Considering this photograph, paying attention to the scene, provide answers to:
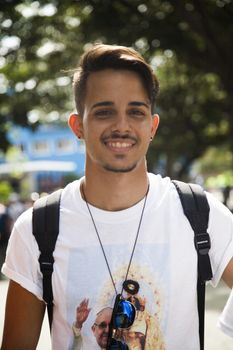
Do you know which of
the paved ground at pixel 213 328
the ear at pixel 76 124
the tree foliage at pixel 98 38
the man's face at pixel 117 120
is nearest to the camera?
the man's face at pixel 117 120

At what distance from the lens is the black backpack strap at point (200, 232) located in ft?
5.79

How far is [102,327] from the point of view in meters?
1.75

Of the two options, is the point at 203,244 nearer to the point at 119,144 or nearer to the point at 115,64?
the point at 119,144

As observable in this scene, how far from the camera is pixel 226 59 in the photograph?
1188cm

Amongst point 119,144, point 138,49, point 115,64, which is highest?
point 138,49

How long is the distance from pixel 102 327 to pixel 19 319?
0.30 meters

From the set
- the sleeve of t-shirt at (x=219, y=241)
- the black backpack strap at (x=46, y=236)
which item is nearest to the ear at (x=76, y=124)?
the black backpack strap at (x=46, y=236)

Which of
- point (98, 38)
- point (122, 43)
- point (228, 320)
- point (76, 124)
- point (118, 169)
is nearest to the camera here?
point (228, 320)

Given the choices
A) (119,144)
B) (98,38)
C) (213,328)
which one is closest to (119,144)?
(119,144)

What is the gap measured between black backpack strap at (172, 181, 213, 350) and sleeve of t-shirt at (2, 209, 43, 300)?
0.56 meters

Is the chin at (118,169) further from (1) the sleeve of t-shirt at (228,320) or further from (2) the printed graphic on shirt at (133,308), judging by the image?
(1) the sleeve of t-shirt at (228,320)

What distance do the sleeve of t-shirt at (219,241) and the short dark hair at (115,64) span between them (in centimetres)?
47

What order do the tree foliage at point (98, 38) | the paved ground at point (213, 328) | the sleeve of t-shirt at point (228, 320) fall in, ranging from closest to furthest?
the sleeve of t-shirt at point (228, 320)
the paved ground at point (213, 328)
the tree foliage at point (98, 38)

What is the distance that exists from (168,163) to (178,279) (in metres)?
27.5
